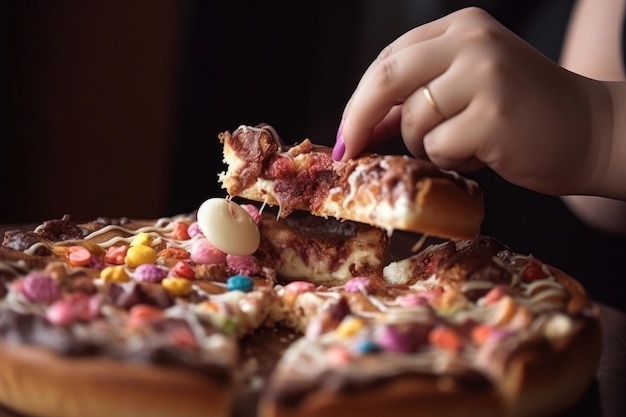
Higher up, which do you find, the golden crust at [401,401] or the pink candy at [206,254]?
the golden crust at [401,401]

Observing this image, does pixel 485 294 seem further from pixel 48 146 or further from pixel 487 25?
pixel 48 146

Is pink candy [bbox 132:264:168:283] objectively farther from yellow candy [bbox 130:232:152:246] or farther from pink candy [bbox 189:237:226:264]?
yellow candy [bbox 130:232:152:246]

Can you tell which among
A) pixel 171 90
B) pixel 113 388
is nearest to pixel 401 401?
pixel 113 388

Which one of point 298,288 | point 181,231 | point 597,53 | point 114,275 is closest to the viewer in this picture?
point 114,275

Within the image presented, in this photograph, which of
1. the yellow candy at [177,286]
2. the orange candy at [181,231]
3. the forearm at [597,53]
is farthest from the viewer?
the forearm at [597,53]

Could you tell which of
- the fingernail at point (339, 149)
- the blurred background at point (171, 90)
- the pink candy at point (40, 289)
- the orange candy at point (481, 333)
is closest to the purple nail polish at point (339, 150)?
the fingernail at point (339, 149)

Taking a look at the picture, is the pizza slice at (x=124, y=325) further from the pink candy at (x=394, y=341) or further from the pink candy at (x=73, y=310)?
the pink candy at (x=394, y=341)

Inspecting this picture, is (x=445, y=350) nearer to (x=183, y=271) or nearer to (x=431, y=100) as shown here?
(x=431, y=100)

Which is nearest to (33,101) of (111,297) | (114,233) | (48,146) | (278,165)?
(48,146)
